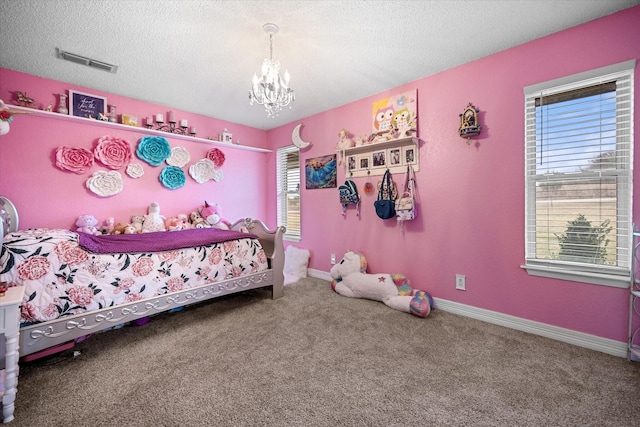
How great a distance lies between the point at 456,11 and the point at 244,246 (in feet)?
8.47

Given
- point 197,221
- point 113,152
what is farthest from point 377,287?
point 113,152

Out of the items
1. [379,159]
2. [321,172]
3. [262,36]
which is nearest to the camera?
[262,36]

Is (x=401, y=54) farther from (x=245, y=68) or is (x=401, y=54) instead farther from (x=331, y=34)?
(x=245, y=68)

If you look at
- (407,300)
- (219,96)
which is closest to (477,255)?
(407,300)

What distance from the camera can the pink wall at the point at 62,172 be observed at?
2.62m

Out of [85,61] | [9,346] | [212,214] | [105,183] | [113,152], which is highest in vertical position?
[85,61]

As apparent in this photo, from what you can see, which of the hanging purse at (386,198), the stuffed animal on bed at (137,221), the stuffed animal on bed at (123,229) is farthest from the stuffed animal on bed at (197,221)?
the hanging purse at (386,198)

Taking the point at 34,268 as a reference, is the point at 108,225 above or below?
above

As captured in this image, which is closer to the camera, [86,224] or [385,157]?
[86,224]

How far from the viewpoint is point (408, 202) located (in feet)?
9.24

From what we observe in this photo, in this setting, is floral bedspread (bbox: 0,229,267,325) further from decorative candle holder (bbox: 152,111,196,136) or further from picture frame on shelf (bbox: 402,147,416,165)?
picture frame on shelf (bbox: 402,147,416,165)

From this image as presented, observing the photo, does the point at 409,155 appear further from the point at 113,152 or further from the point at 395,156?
the point at 113,152

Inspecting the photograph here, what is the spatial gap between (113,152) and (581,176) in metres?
4.37

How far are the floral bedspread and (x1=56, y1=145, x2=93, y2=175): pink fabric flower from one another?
42.2 inches
